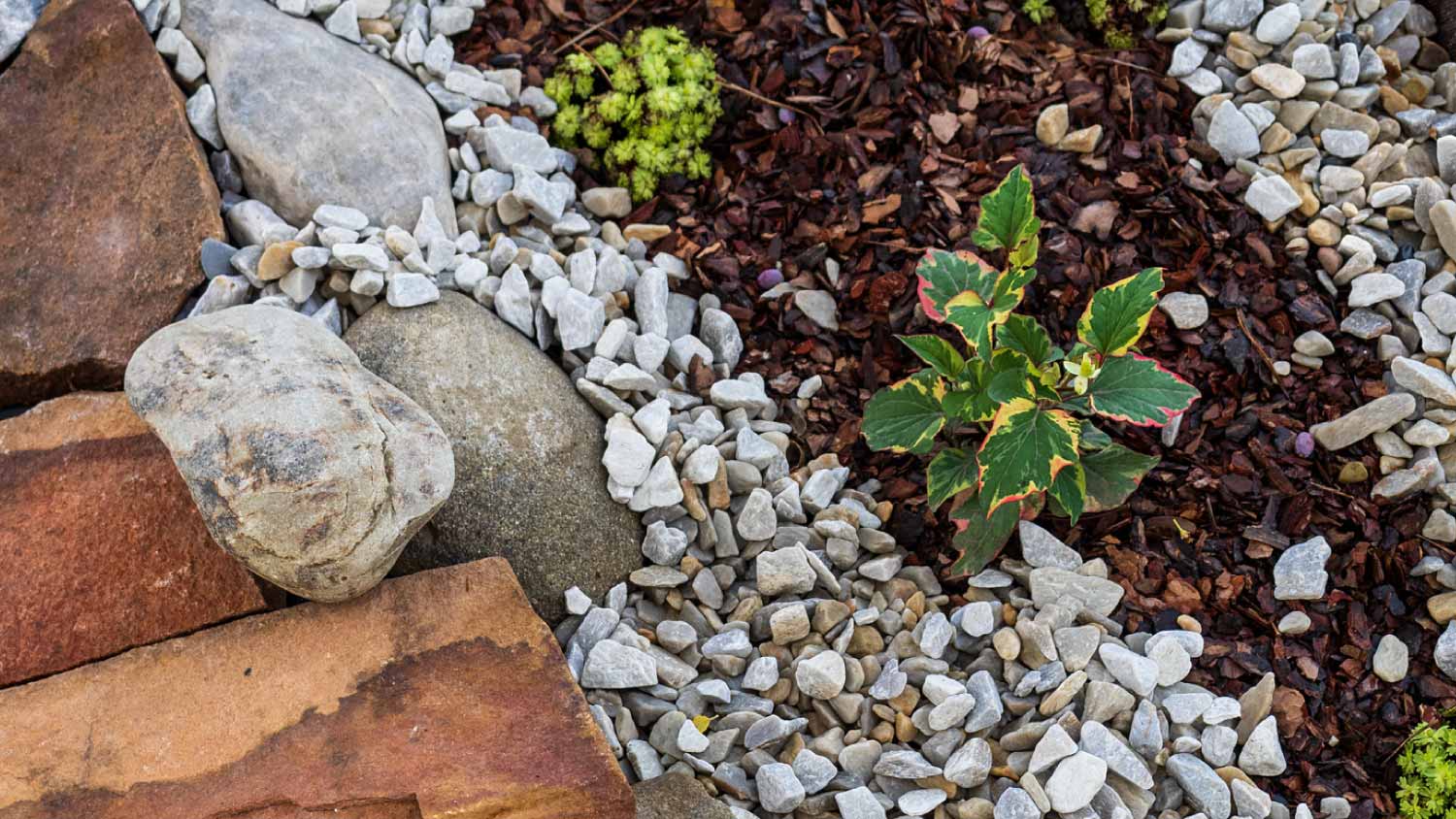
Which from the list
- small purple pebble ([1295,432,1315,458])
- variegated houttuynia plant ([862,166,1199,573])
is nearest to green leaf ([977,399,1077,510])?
variegated houttuynia plant ([862,166,1199,573])

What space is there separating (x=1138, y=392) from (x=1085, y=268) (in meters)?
0.72

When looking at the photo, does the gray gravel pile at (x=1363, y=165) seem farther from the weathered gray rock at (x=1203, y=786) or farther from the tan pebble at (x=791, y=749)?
the tan pebble at (x=791, y=749)

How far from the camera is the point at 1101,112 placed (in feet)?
10.3

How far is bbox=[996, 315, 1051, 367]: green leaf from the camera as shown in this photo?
96.9 inches

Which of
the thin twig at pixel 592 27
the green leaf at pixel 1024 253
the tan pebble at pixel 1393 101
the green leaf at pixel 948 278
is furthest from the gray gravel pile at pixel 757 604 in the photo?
the tan pebble at pixel 1393 101

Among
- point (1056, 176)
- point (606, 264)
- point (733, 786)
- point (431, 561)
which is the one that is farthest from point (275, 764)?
point (1056, 176)

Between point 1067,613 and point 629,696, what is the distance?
105cm

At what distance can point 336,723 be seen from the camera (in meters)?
2.26

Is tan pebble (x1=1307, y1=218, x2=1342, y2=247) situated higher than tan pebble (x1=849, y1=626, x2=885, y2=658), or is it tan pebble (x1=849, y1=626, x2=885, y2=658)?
tan pebble (x1=1307, y1=218, x2=1342, y2=247)

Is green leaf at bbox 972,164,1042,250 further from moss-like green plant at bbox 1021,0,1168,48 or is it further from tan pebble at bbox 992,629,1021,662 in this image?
moss-like green plant at bbox 1021,0,1168,48

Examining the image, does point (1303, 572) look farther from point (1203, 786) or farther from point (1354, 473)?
point (1203, 786)

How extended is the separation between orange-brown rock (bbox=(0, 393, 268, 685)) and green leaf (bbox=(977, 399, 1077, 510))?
5.30 ft

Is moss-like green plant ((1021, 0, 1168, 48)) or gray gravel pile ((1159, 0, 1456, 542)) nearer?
gray gravel pile ((1159, 0, 1456, 542))

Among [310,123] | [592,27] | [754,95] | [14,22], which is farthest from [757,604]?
[14,22]
